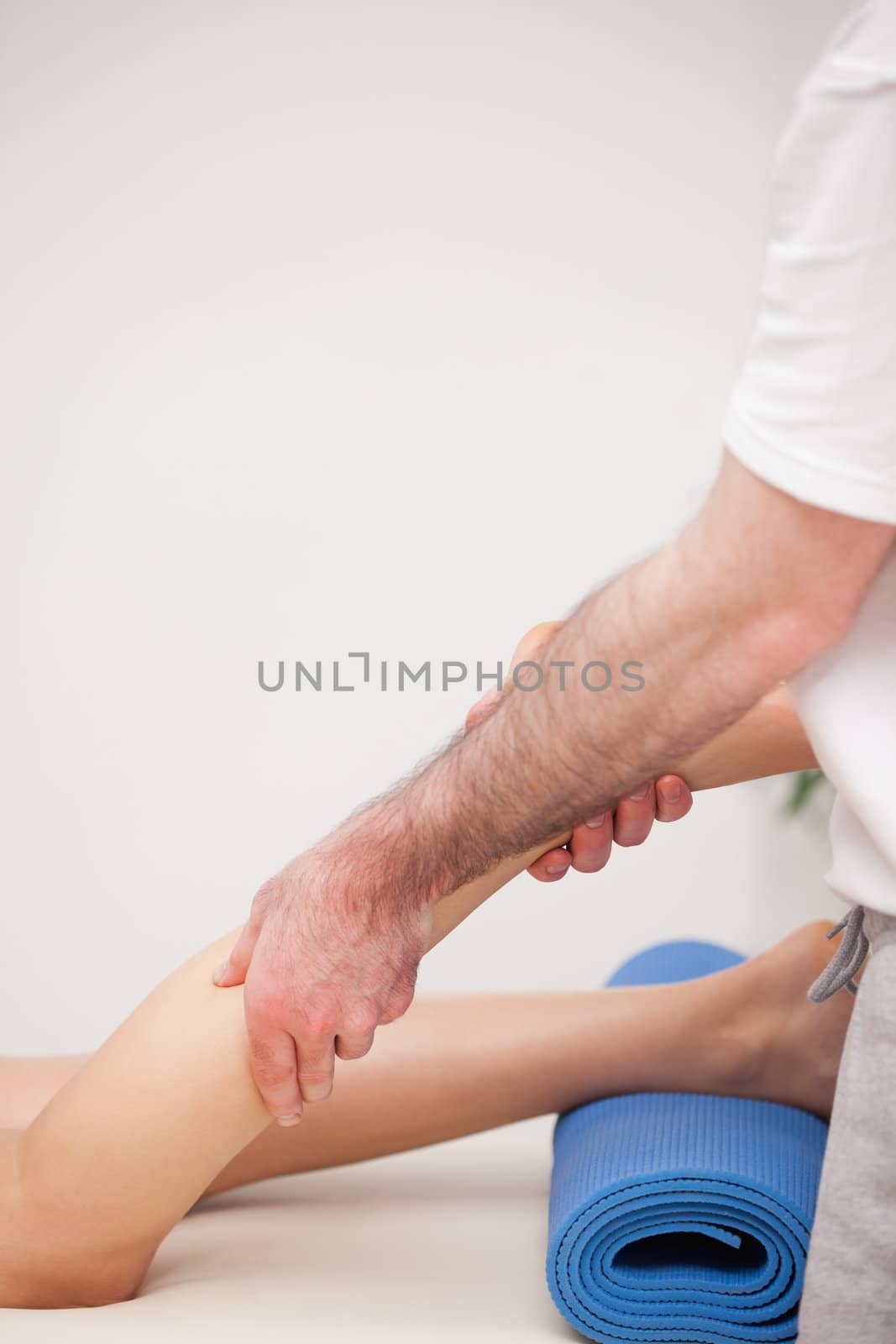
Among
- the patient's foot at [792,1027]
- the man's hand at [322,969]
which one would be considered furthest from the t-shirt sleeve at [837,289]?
the patient's foot at [792,1027]

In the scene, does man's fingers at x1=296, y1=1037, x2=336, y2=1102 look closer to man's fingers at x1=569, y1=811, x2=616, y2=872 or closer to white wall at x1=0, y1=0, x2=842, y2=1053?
man's fingers at x1=569, y1=811, x2=616, y2=872

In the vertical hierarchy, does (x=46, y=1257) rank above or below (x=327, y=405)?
below

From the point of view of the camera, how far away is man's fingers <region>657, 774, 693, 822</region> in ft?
4.17

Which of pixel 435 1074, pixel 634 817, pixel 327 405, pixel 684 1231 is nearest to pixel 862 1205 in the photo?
pixel 684 1231

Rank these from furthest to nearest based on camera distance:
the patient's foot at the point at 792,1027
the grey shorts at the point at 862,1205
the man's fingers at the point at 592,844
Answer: the patient's foot at the point at 792,1027
the man's fingers at the point at 592,844
the grey shorts at the point at 862,1205

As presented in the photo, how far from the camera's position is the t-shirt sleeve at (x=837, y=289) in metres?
0.71

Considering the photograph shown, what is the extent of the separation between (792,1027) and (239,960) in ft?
2.09

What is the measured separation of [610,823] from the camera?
1.28 meters

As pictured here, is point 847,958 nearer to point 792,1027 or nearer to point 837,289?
point 792,1027

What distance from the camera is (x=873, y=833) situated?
85 centimetres

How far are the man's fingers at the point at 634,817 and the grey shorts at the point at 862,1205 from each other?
A: 436 mm

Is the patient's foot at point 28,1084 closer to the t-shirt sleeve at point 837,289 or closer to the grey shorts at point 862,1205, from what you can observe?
the grey shorts at point 862,1205

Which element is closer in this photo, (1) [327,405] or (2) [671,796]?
(2) [671,796]

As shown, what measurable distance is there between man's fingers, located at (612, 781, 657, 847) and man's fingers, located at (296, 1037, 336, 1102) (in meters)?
0.36
